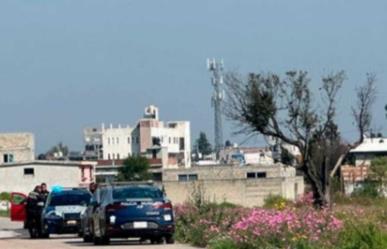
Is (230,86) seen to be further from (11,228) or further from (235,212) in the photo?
(235,212)

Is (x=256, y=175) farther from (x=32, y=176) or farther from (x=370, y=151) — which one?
(x=370, y=151)

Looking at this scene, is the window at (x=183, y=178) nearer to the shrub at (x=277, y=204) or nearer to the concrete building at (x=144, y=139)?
the shrub at (x=277, y=204)

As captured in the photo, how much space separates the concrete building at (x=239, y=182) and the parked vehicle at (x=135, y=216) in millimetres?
48796

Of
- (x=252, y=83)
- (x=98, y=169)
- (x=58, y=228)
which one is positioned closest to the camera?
(x=58, y=228)

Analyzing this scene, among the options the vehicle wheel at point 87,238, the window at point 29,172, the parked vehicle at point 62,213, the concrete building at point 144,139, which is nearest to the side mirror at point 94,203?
the vehicle wheel at point 87,238

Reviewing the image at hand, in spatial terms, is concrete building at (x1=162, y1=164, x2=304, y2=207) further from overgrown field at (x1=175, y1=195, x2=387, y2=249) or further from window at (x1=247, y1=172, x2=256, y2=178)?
overgrown field at (x1=175, y1=195, x2=387, y2=249)

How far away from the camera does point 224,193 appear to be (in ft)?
306

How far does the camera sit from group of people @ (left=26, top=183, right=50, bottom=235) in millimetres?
42219

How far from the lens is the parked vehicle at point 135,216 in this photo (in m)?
32.6

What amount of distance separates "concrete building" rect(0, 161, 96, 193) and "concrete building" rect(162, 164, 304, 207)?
313 inches

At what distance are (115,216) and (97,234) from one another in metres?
1.42

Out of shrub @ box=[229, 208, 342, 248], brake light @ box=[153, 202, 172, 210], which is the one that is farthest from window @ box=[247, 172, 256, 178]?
shrub @ box=[229, 208, 342, 248]

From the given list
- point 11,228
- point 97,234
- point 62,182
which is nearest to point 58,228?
point 97,234

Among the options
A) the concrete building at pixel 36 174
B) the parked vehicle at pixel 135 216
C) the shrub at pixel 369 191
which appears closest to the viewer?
the parked vehicle at pixel 135 216
